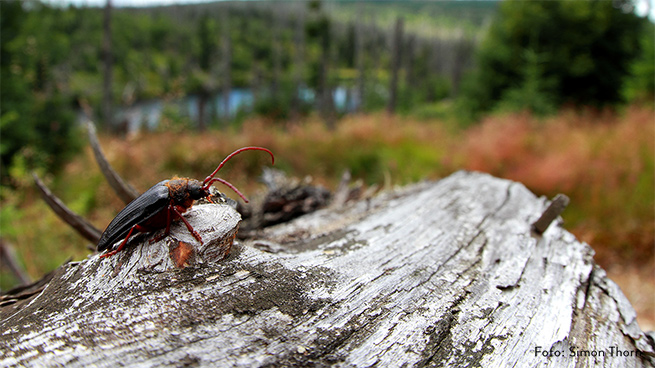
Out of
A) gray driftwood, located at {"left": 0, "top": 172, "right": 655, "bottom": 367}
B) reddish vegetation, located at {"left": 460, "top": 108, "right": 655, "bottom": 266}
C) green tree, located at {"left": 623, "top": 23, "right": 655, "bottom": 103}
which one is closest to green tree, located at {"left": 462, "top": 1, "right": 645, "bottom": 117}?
green tree, located at {"left": 623, "top": 23, "right": 655, "bottom": 103}

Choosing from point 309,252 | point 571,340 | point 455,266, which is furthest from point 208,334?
point 571,340

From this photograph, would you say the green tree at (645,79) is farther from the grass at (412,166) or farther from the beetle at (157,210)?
the beetle at (157,210)

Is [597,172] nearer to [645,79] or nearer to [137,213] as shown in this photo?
[645,79]

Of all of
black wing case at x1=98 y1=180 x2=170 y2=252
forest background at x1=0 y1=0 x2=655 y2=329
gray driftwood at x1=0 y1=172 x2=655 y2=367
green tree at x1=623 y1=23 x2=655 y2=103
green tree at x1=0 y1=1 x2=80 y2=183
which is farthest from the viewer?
green tree at x1=623 y1=23 x2=655 y2=103

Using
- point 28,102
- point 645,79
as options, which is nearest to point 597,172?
point 645,79

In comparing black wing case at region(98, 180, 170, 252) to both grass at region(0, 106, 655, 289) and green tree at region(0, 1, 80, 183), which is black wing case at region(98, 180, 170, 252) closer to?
grass at region(0, 106, 655, 289)

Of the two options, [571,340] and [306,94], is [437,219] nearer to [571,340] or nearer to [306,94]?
[571,340]

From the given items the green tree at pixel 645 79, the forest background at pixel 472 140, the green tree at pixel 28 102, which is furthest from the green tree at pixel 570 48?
the green tree at pixel 28 102
